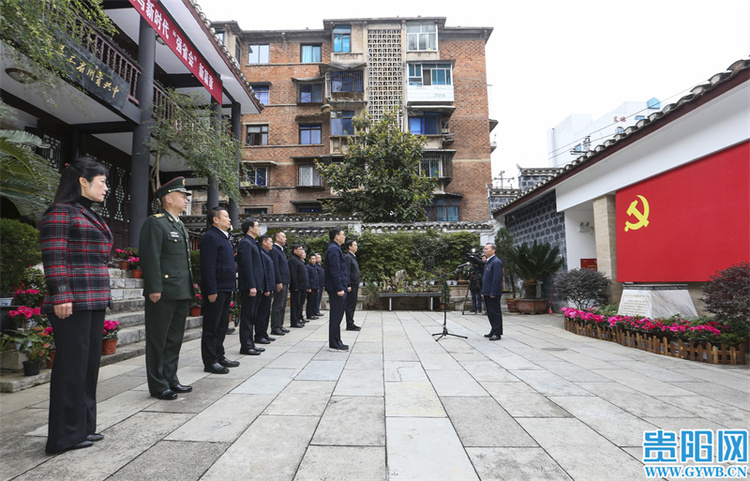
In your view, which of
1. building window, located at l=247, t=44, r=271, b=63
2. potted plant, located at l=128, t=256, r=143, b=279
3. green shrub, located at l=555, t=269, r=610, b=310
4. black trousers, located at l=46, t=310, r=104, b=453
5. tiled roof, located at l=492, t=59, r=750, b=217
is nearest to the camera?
black trousers, located at l=46, t=310, r=104, b=453

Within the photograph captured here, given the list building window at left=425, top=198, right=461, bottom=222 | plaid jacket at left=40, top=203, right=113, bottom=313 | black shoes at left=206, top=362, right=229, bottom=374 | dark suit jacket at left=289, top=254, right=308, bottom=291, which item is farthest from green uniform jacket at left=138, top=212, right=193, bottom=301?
building window at left=425, top=198, right=461, bottom=222

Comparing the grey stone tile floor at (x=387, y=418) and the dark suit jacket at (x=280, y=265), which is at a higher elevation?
the dark suit jacket at (x=280, y=265)

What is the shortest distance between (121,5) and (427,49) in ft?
53.6

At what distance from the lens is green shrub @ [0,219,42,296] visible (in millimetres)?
3941

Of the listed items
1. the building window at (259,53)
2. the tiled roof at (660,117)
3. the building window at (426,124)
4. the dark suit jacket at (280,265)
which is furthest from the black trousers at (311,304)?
the building window at (259,53)

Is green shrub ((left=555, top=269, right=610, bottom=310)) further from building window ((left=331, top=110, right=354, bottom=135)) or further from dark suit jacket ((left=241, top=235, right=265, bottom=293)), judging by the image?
building window ((left=331, top=110, right=354, bottom=135))

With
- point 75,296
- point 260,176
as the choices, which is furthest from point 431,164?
point 75,296

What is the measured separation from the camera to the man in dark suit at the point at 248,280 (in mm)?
4727

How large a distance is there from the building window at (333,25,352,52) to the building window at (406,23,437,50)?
127 inches

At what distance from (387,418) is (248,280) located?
8.91 ft

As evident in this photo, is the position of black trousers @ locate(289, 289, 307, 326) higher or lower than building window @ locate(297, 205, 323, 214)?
lower

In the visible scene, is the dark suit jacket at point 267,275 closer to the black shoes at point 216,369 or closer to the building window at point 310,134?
the black shoes at point 216,369

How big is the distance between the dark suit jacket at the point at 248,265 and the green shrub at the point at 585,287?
19.1ft

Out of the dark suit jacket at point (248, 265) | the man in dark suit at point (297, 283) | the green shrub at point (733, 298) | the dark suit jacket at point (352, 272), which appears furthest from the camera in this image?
the man in dark suit at point (297, 283)
